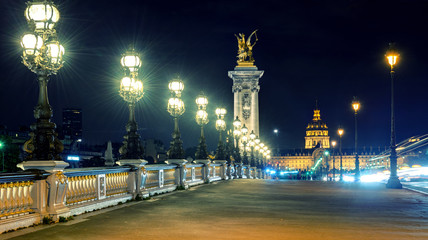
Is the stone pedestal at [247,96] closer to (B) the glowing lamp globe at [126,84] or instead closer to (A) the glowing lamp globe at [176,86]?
(A) the glowing lamp globe at [176,86]

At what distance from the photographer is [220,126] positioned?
1874 inches

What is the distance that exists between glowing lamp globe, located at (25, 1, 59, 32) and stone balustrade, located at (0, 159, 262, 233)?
155 inches

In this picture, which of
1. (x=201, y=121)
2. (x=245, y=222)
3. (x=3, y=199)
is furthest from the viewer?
(x=201, y=121)

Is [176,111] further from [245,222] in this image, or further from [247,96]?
[247,96]

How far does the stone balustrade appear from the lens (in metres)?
12.4

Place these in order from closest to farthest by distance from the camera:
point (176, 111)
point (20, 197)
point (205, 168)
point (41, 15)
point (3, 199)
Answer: point (3, 199), point (20, 197), point (41, 15), point (176, 111), point (205, 168)

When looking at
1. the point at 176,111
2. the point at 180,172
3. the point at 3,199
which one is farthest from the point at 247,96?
the point at 3,199

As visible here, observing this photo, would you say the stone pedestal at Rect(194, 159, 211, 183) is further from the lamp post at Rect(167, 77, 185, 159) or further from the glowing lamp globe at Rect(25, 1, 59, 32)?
the glowing lamp globe at Rect(25, 1, 59, 32)

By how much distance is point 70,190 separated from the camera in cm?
1526

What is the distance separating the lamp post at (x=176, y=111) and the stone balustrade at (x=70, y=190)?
127 inches

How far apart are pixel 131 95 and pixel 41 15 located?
801cm

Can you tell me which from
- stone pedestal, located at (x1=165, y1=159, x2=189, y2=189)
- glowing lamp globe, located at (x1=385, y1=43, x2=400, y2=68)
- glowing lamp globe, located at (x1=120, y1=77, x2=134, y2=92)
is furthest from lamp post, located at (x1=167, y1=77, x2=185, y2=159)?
glowing lamp globe, located at (x1=385, y1=43, x2=400, y2=68)

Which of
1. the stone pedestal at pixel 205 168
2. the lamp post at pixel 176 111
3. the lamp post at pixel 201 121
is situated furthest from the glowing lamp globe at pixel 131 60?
the stone pedestal at pixel 205 168

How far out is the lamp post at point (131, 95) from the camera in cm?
2183
